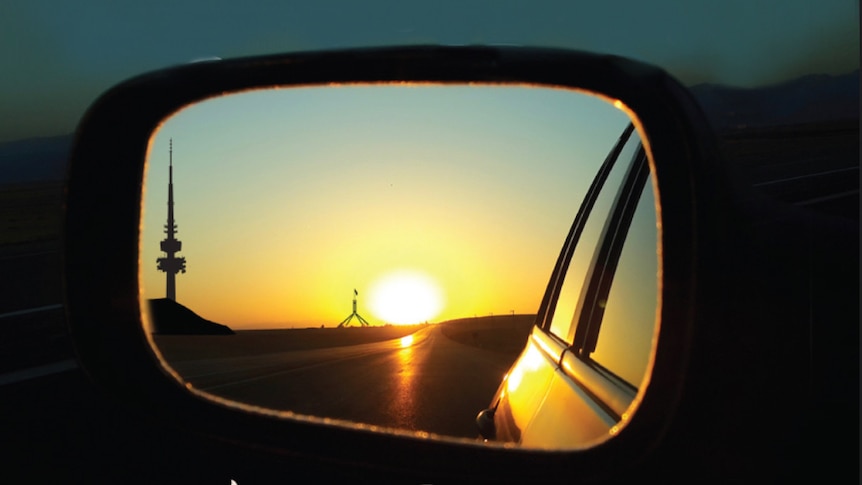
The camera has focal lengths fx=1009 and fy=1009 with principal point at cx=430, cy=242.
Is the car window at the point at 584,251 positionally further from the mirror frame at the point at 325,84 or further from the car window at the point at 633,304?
the mirror frame at the point at 325,84

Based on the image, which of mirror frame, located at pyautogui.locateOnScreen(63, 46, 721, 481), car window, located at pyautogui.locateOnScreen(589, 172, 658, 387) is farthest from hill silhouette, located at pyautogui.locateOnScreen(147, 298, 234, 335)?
car window, located at pyautogui.locateOnScreen(589, 172, 658, 387)

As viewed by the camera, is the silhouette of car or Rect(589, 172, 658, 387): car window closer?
the silhouette of car

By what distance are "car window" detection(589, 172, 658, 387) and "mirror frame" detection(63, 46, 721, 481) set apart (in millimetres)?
493

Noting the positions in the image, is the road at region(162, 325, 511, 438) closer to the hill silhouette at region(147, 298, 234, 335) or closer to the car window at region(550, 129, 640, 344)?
the hill silhouette at region(147, 298, 234, 335)

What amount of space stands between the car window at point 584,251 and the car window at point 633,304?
38 cm

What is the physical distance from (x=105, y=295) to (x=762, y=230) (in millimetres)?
1457

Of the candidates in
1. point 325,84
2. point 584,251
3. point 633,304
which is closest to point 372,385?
point 584,251

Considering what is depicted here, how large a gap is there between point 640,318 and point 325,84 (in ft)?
2.87

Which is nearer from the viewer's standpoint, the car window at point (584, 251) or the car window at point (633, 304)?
the car window at point (633, 304)

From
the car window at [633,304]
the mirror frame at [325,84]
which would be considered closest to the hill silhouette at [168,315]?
the mirror frame at [325,84]

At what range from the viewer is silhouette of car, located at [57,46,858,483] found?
1363 millimetres

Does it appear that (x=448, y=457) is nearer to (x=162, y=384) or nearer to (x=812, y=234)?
(x=812, y=234)

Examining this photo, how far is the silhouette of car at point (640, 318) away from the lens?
4.47ft

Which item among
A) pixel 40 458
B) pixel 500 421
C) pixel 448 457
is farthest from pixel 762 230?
pixel 40 458
